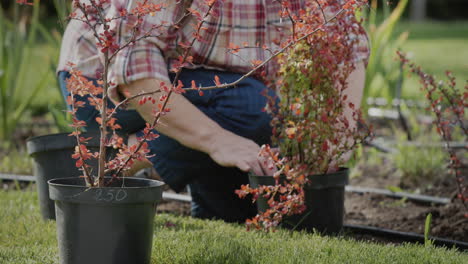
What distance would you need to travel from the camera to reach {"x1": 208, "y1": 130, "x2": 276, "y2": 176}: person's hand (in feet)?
7.34

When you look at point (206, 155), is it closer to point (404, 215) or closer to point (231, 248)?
point (231, 248)

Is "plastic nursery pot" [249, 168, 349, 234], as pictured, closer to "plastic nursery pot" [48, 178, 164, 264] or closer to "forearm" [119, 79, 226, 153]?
"forearm" [119, 79, 226, 153]

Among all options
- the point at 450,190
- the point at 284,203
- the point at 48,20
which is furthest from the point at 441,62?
the point at 48,20

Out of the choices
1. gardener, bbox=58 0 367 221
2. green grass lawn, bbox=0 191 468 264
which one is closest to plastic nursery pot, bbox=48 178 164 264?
green grass lawn, bbox=0 191 468 264

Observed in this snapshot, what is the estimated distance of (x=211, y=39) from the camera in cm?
252

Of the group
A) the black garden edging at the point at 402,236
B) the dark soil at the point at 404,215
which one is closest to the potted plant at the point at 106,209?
the black garden edging at the point at 402,236

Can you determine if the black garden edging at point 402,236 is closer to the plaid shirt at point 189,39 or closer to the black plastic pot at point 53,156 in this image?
the plaid shirt at point 189,39

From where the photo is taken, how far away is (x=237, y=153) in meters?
2.25

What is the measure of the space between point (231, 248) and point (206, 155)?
27.7 inches

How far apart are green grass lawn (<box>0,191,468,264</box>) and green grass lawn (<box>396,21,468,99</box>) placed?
3.86 metres

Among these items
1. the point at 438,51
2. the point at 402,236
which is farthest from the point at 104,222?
the point at 438,51

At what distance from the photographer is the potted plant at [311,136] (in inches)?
83.3

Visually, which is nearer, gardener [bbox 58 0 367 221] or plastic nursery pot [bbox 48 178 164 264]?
plastic nursery pot [bbox 48 178 164 264]

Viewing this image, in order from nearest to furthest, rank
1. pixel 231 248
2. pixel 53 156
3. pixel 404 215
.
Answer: pixel 231 248, pixel 53 156, pixel 404 215
